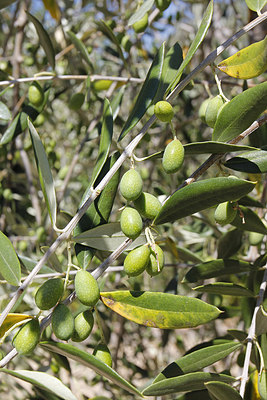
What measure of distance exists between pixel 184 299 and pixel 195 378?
0.16 metres

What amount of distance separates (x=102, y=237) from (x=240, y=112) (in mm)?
326

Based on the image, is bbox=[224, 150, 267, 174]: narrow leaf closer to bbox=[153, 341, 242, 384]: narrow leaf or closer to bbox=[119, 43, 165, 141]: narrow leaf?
bbox=[119, 43, 165, 141]: narrow leaf

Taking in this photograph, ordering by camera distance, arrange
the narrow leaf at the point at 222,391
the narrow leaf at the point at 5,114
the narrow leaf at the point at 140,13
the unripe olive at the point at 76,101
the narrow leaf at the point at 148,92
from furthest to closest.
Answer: the unripe olive at the point at 76,101 → the narrow leaf at the point at 5,114 → the narrow leaf at the point at 140,13 → the narrow leaf at the point at 148,92 → the narrow leaf at the point at 222,391

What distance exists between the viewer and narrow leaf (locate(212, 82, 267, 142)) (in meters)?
0.66

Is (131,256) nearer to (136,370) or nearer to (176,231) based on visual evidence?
(176,231)

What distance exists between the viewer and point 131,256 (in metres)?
0.65

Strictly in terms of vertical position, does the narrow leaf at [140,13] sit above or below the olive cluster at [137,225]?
above

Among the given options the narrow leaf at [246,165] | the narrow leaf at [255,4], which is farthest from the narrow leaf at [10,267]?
the narrow leaf at [255,4]

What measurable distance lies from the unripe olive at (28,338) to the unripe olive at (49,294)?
29 millimetres

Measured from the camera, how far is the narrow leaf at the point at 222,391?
70 cm

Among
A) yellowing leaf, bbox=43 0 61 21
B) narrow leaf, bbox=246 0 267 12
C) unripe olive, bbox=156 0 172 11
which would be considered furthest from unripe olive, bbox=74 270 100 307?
yellowing leaf, bbox=43 0 61 21

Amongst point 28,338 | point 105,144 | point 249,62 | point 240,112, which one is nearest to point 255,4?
point 249,62

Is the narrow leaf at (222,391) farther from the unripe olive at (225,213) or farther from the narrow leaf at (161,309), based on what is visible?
the unripe olive at (225,213)

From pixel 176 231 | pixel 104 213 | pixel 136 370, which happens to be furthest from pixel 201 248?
pixel 104 213
